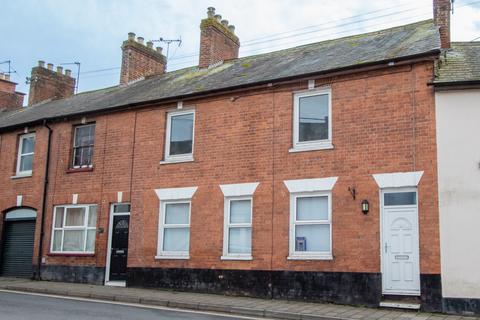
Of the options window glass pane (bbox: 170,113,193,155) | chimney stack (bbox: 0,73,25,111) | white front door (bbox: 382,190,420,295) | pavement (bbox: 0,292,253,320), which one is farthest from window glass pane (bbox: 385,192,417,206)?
chimney stack (bbox: 0,73,25,111)

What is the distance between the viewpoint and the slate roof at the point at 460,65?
13071mm

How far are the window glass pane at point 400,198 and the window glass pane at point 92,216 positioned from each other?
33.1ft

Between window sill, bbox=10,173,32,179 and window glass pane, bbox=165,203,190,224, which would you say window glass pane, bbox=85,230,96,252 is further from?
window sill, bbox=10,173,32,179

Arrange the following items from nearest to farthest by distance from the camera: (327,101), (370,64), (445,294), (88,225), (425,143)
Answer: (445,294) → (425,143) → (370,64) → (327,101) → (88,225)

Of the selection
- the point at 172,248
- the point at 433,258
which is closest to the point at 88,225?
the point at 172,248

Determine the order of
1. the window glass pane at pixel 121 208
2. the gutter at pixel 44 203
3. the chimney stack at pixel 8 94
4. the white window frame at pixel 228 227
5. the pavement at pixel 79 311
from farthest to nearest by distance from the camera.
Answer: the chimney stack at pixel 8 94, the gutter at pixel 44 203, the window glass pane at pixel 121 208, the white window frame at pixel 228 227, the pavement at pixel 79 311

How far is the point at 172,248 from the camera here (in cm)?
1698

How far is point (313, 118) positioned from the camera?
49.9 ft

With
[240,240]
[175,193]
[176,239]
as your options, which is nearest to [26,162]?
[175,193]

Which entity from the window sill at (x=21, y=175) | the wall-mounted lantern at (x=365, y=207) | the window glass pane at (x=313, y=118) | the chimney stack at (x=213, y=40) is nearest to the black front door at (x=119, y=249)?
the window sill at (x=21, y=175)

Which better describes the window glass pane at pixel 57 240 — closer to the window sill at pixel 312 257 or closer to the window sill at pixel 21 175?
the window sill at pixel 21 175

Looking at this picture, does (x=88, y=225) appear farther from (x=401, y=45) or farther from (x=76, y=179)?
(x=401, y=45)

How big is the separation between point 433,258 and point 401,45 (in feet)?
19.6

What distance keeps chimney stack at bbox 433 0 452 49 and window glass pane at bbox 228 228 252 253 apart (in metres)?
7.80
